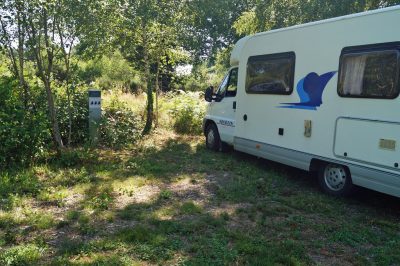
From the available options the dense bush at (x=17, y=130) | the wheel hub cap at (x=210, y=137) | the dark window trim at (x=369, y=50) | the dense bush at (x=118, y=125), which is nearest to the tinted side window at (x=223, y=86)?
the wheel hub cap at (x=210, y=137)

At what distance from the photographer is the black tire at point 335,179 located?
250 inches

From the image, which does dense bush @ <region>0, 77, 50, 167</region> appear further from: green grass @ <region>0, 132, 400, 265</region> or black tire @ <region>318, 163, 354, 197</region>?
black tire @ <region>318, 163, 354, 197</region>

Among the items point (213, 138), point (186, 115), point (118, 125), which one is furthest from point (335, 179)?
point (186, 115)

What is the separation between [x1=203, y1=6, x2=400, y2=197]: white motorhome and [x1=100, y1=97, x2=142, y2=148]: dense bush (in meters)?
2.91

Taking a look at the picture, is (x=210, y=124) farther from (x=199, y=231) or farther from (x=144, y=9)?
(x=199, y=231)

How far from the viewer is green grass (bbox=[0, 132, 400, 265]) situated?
4324mm

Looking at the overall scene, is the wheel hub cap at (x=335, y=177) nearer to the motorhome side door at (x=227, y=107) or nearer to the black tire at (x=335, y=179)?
the black tire at (x=335, y=179)

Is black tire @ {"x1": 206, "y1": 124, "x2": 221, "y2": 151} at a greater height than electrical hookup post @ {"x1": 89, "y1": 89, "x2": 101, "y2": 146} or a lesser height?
lesser

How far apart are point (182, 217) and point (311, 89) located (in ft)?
10.0

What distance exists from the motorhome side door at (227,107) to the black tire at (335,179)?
2.69 m

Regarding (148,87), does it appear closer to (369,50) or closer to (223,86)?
(223,86)

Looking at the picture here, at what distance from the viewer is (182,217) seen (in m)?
5.51

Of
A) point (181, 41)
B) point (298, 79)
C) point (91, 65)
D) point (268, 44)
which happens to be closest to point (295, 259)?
point (298, 79)

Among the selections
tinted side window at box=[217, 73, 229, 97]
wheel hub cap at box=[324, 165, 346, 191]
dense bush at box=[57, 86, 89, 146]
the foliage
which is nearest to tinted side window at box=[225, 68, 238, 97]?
tinted side window at box=[217, 73, 229, 97]
